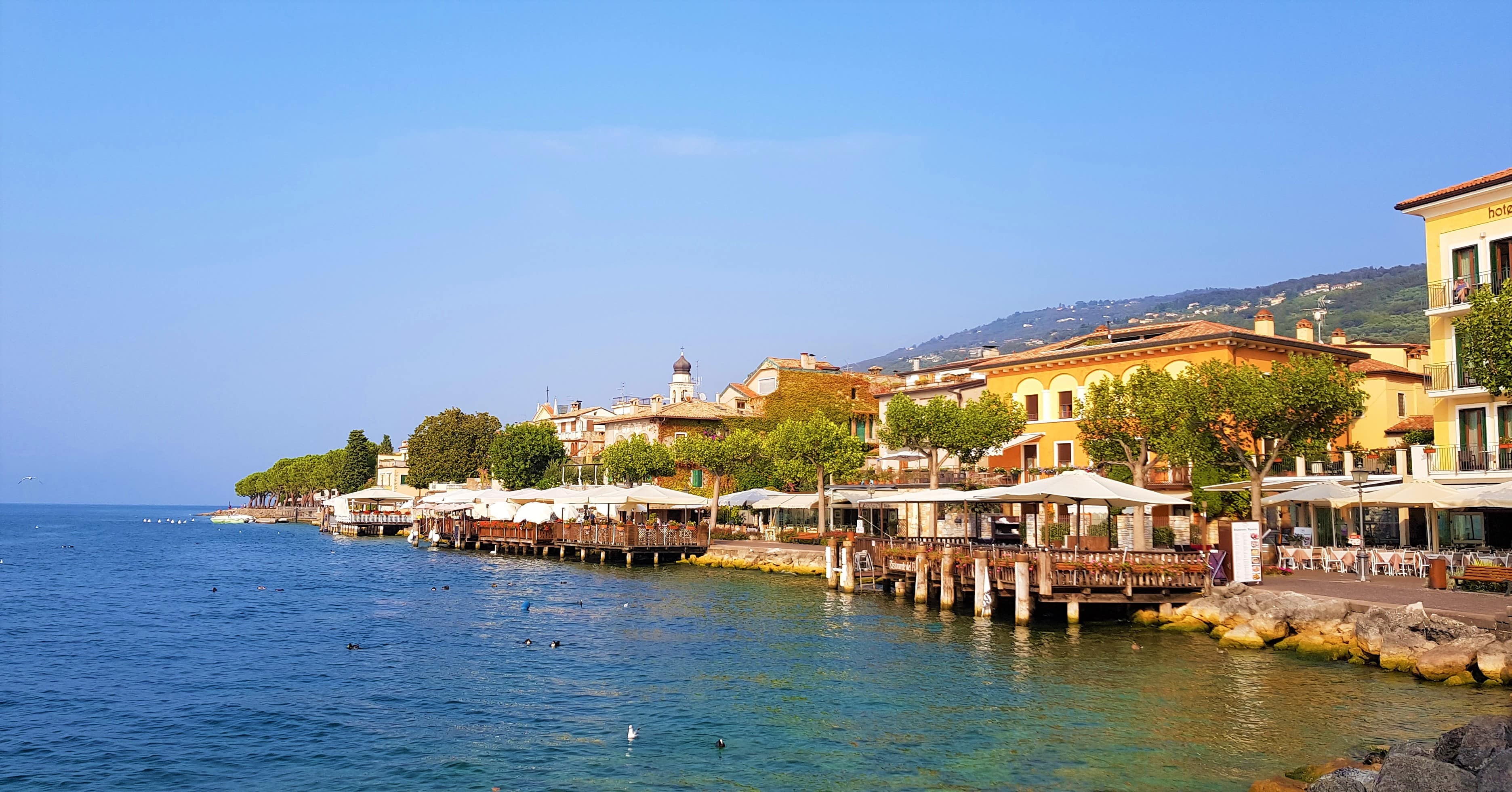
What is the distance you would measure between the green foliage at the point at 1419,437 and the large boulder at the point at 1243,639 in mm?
22503

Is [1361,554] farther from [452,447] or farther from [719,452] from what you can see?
[452,447]

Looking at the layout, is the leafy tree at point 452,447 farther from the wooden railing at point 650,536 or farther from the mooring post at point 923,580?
the mooring post at point 923,580

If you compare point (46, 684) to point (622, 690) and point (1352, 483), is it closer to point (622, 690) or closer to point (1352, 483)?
point (622, 690)

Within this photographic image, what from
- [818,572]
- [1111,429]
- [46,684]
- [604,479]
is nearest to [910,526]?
[818,572]

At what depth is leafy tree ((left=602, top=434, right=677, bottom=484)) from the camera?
68750 mm

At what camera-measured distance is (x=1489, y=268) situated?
32969 mm

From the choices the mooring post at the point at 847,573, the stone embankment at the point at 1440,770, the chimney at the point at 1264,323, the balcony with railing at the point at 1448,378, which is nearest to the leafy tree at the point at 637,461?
the mooring post at the point at 847,573

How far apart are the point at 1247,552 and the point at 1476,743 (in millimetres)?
17200

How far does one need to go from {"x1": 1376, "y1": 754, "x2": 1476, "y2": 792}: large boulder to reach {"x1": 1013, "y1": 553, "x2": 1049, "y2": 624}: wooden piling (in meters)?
16.8

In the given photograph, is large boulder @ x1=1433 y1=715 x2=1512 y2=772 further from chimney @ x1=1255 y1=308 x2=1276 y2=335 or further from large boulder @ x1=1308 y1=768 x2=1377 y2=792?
chimney @ x1=1255 y1=308 x2=1276 y2=335

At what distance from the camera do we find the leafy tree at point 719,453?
2335 inches

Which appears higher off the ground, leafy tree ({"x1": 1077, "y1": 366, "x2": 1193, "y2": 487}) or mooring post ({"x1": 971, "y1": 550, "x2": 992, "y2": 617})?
leafy tree ({"x1": 1077, "y1": 366, "x2": 1193, "y2": 487})

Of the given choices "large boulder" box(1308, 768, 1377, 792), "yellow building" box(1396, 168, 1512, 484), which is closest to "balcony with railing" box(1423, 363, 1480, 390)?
"yellow building" box(1396, 168, 1512, 484)

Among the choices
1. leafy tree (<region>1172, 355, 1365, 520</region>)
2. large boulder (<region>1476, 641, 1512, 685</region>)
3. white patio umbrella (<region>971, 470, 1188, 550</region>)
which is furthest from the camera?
leafy tree (<region>1172, 355, 1365, 520</region>)
